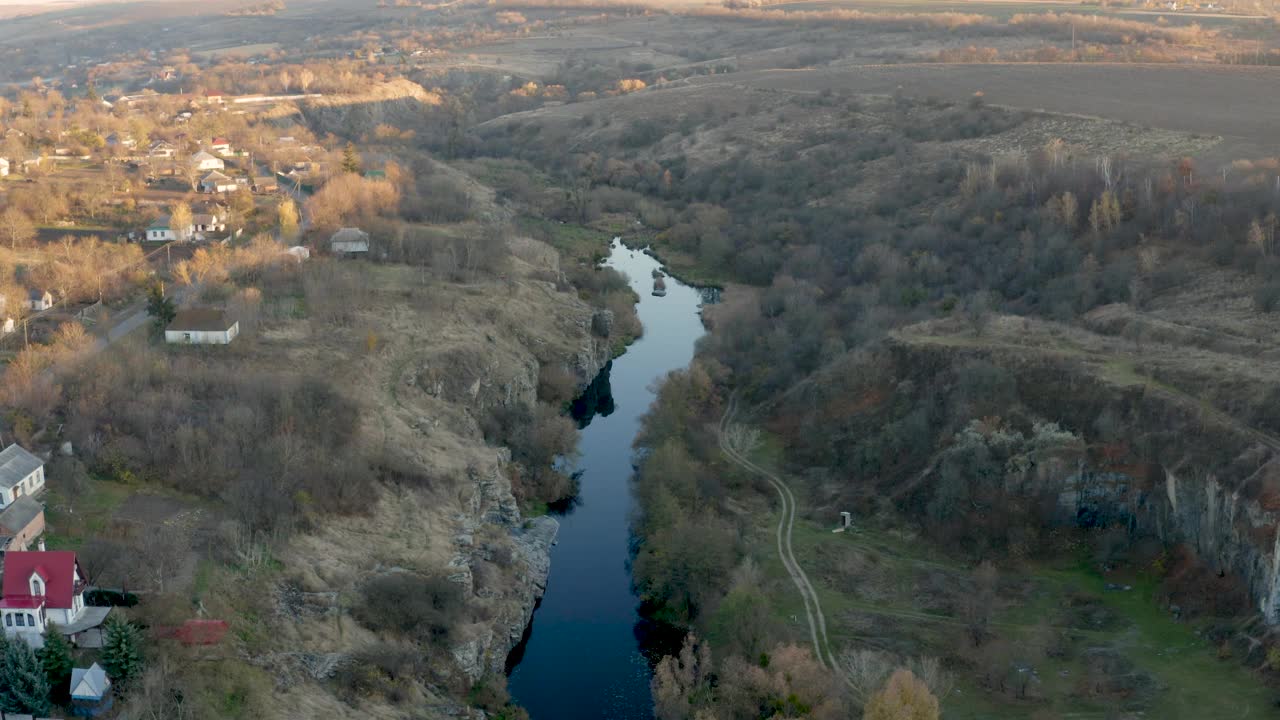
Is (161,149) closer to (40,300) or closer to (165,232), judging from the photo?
(165,232)

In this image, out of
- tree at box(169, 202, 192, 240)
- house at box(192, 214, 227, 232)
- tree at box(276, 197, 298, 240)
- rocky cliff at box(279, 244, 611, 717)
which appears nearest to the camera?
rocky cliff at box(279, 244, 611, 717)

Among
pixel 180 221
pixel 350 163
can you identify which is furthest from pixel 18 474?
pixel 350 163

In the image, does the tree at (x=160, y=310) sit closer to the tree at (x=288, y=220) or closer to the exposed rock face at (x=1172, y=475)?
the tree at (x=288, y=220)

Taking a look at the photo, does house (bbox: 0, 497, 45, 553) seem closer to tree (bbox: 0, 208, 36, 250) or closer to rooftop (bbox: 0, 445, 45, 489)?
rooftop (bbox: 0, 445, 45, 489)

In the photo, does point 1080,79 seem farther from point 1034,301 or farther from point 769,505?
point 769,505

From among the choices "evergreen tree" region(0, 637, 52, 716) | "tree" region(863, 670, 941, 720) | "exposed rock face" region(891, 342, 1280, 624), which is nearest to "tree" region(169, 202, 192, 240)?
"evergreen tree" region(0, 637, 52, 716)

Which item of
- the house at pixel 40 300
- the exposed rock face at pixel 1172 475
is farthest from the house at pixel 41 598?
the exposed rock face at pixel 1172 475

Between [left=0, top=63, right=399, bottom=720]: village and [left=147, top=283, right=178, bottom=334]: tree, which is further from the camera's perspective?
[left=147, top=283, right=178, bottom=334]: tree
